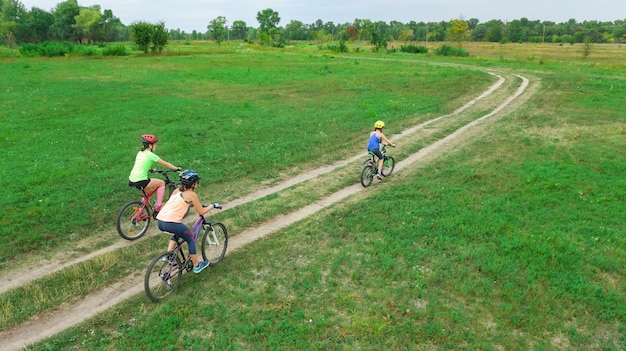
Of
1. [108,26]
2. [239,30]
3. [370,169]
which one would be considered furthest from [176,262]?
[239,30]

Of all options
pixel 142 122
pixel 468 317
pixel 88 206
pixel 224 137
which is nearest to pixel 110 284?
pixel 88 206

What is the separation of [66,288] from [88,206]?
169 inches

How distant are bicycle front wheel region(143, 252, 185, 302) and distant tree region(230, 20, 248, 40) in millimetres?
175330

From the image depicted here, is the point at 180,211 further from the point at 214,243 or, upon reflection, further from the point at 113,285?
the point at 113,285

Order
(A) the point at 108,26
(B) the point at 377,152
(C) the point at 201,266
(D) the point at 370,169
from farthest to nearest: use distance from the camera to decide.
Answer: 1. (A) the point at 108,26
2. (D) the point at 370,169
3. (B) the point at 377,152
4. (C) the point at 201,266

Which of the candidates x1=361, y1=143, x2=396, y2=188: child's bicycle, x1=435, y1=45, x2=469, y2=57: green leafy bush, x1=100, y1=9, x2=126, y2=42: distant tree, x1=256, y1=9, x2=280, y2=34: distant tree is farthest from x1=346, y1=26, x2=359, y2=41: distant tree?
x1=361, y1=143, x2=396, y2=188: child's bicycle

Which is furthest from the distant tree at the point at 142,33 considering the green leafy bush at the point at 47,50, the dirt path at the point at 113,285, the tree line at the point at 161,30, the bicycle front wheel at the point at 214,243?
the bicycle front wheel at the point at 214,243

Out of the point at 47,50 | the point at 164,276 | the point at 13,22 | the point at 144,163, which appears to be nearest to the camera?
the point at 164,276

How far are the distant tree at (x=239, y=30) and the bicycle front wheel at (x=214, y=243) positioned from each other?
174 m

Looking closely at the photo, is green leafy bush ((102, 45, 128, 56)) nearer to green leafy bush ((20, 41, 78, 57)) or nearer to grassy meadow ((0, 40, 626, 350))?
green leafy bush ((20, 41, 78, 57))

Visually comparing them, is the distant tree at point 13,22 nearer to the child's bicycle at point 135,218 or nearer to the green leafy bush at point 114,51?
the green leafy bush at point 114,51

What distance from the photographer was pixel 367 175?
46.5 feet

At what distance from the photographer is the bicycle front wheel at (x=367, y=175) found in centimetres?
1405

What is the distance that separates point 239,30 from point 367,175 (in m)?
172
